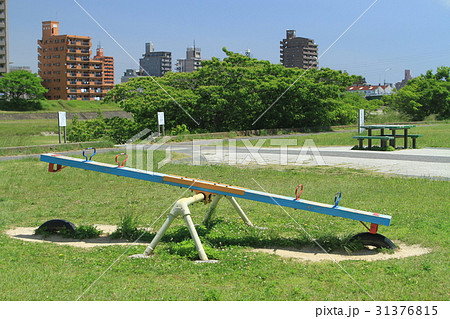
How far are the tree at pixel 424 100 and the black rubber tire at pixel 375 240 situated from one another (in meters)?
47.5

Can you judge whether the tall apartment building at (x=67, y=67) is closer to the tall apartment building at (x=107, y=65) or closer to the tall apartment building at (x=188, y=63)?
the tall apartment building at (x=188, y=63)

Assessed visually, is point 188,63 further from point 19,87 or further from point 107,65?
point 107,65

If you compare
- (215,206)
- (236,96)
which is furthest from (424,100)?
(215,206)

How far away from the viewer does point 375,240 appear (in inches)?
269

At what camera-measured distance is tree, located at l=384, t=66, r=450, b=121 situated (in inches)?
2020

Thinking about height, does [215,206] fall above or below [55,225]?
above

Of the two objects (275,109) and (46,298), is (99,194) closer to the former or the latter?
(46,298)

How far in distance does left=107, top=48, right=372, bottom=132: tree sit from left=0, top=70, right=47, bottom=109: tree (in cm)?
3897

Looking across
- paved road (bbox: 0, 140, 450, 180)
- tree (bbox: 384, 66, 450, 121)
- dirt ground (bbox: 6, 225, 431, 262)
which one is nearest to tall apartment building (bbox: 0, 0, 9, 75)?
tree (bbox: 384, 66, 450, 121)

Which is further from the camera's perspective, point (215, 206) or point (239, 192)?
point (215, 206)

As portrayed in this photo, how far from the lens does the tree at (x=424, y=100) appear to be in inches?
2020

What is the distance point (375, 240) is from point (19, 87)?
2781 inches

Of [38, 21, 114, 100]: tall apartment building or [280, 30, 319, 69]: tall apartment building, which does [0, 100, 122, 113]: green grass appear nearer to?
[38, 21, 114, 100]: tall apartment building

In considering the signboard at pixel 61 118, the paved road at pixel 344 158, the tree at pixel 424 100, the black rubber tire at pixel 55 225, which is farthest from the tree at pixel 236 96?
the black rubber tire at pixel 55 225
